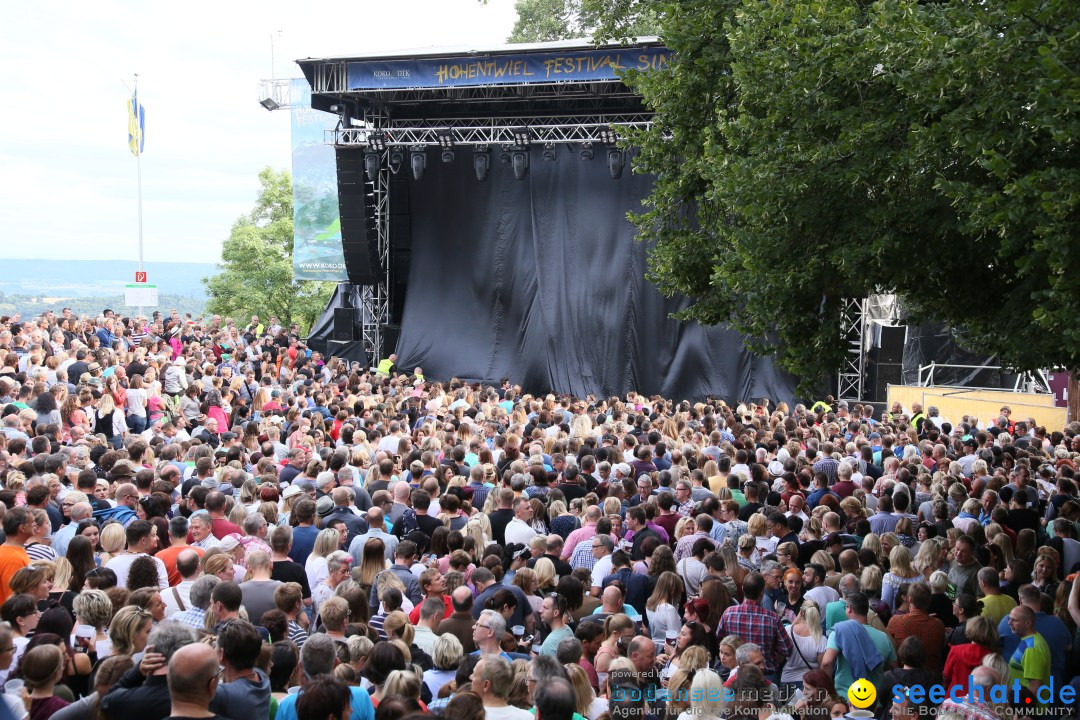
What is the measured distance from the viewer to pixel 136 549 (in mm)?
6527

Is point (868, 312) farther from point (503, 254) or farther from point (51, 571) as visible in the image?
point (51, 571)

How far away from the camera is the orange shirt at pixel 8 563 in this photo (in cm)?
622

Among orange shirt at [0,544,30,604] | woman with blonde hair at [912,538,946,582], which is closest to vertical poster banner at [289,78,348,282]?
orange shirt at [0,544,30,604]

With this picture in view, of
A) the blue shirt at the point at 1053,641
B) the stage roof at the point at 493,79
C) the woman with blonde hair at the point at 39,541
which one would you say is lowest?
the blue shirt at the point at 1053,641

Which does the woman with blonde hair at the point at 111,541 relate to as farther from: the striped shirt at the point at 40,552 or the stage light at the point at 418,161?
the stage light at the point at 418,161

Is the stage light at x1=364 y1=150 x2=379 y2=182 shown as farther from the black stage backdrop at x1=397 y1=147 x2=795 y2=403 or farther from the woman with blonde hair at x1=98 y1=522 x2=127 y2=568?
the woman with blonde hair at x1=98 y1=522 x2=127 y2=568

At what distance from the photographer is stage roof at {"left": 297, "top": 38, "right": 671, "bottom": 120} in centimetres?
1975

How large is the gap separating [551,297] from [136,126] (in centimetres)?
1593

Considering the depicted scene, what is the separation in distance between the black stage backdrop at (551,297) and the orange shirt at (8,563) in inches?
700

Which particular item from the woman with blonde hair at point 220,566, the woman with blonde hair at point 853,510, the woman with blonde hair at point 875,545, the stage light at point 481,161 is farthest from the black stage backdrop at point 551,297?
the woman with blonde hair at point 220,566

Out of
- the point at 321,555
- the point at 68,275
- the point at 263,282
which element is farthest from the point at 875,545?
the point at 68,275

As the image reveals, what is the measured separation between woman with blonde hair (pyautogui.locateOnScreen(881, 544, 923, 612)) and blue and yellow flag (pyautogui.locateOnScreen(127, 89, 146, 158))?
1149 inches

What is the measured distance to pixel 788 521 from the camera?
26.6 feet

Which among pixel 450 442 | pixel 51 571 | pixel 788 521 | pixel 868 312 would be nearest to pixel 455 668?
pixel 51 571
